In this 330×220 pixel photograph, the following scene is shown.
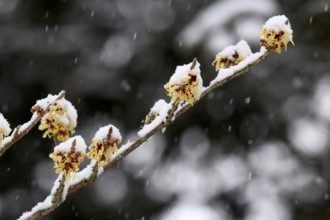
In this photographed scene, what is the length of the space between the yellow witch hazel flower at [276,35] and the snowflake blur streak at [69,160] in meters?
0.48

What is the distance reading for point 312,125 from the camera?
5.80 meters

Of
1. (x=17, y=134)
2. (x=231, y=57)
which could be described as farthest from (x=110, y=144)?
(x=231, y=57)

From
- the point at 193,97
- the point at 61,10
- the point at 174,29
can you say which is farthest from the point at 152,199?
the point at 193,97

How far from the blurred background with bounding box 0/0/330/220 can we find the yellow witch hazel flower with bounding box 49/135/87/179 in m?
4.15

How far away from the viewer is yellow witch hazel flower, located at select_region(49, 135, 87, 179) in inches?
49.1

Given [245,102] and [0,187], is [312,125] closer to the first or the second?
[245,102]

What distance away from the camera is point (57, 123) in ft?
4.61

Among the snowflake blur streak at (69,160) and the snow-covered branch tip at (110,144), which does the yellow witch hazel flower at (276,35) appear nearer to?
the snow-covered branch tip at (110,144)

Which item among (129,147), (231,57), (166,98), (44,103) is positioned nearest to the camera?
(129,147)

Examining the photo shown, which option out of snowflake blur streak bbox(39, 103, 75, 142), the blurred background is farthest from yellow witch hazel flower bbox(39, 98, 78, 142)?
the blurred background

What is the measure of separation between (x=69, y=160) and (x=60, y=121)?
0.59ft

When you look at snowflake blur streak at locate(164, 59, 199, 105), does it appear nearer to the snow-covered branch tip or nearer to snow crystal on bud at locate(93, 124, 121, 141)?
the snow-covered branch tip

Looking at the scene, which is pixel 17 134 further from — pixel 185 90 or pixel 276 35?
pixel 276 35

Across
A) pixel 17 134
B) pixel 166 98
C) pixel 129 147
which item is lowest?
pixel 129 147
